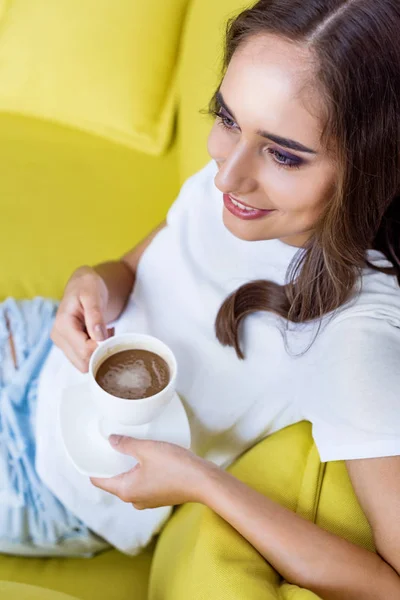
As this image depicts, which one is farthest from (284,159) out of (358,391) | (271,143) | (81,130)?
(81,130)

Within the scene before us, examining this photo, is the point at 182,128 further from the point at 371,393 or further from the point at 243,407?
the point at 371,393

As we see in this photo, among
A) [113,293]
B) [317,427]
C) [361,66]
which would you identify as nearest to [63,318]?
[113,293]

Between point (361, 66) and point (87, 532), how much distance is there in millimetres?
782

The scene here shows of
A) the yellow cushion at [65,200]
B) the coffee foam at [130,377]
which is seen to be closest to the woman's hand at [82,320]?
the coffee foam at [130,377]

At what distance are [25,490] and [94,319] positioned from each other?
0.98 ft

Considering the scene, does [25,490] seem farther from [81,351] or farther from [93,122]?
[93,122]

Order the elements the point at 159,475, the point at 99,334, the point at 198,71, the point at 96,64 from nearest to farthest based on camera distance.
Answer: the point at 159,475
the point at 99,334
the point at 198,71
the point at 96,64

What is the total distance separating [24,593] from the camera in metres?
0.74

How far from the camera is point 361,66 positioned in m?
0.69

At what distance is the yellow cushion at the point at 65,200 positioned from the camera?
135cm

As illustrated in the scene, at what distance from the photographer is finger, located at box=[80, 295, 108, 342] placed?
3.03ft

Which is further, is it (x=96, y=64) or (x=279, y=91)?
(x=96, y=64)

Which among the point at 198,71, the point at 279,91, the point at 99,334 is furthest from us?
the point at 198,71

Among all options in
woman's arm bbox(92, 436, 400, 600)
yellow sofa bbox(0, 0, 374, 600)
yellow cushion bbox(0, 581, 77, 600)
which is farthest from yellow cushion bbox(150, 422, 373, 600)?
yellow sofa bbox(0, 0, 374, 600)
